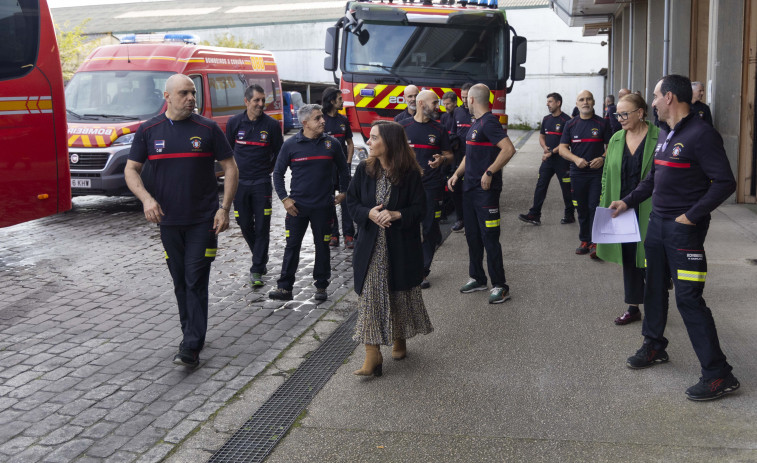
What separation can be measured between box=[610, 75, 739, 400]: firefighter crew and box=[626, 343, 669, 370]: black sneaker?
504mm

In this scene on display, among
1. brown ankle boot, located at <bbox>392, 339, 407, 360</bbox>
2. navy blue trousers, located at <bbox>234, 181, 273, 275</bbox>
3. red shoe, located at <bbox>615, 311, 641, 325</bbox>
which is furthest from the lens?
navy blue trousers, located at <bbox>234, 181, 273, 275</bbox>

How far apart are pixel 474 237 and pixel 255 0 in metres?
58.6

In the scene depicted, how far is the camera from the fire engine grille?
12992 millimetres

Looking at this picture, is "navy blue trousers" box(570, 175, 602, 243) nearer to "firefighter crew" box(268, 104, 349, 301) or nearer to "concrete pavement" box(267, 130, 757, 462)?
"concrete pavement" box(267, 130, 757, 462)

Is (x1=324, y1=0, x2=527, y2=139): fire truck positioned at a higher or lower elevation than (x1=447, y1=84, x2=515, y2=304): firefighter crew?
higher

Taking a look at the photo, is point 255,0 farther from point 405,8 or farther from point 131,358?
point 131,358

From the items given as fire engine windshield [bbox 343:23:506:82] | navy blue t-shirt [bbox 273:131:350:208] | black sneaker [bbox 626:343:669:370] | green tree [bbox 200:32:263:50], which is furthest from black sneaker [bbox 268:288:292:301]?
green tree [bbox 200:32:263:50]

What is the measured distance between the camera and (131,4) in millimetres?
65188

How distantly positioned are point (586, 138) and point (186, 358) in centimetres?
572


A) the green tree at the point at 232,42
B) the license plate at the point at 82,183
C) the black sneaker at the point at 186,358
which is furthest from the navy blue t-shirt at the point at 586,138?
the green tree at the point at 232,42

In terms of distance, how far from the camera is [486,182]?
7.07 m

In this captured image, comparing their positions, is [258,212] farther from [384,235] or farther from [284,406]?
[284,406]

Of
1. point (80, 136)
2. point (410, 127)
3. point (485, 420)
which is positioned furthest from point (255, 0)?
point (485, 420)

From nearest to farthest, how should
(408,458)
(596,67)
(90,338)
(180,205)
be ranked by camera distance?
(408,458)
(180,205)
(90,338)
(596,67)
